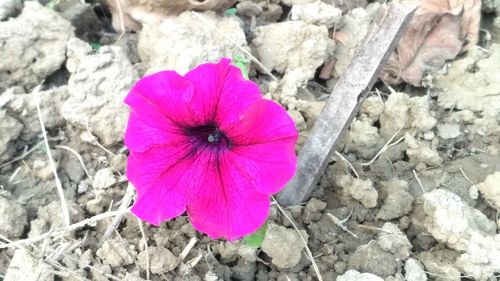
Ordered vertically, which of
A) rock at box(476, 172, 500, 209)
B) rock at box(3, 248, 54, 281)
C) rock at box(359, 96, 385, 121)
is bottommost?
rock at box(3, 248, 54, 281)

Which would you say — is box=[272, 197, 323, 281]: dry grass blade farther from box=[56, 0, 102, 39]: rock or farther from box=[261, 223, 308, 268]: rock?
box=[56, 0, 102, 39]: rock

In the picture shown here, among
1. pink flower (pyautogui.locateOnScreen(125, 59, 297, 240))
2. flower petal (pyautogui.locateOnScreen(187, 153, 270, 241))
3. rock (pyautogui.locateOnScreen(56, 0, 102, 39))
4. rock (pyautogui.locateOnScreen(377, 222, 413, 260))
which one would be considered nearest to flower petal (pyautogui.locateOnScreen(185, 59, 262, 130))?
pink flower (pyautogui.locateOnScreen(125, 59, 297, 240))

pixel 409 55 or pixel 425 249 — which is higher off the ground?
pixel 409 55

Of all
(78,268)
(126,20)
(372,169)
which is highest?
(126,20)

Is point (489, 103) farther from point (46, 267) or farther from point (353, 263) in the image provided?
point (46, 267)

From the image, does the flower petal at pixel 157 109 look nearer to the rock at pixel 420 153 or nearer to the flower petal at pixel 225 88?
the flower petal at pixel 225 88

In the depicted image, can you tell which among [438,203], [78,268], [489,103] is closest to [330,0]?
[489,103]
